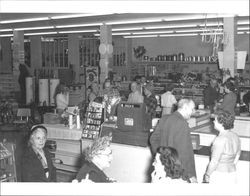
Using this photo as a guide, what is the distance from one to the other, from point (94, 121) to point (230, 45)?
5558 millimetres

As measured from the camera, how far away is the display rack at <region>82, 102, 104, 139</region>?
566cm

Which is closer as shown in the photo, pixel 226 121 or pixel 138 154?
pixel 226 121

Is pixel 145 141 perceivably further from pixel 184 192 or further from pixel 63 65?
pixel 63 65

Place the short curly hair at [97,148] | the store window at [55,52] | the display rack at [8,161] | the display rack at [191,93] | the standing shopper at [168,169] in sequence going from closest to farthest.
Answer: the standing shopper at [168,169] → the short curly hair at [97,148] → the display rack at [8,161] → the display rack at [191,93] → the store window at [55,52]

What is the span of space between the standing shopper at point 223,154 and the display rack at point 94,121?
6.73 ft

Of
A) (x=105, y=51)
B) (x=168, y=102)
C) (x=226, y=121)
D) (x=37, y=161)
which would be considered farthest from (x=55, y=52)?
(x=226, y=121)

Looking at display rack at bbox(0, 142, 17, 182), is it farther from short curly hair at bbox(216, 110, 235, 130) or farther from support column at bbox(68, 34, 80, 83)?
support column at bbox(68, 34, 80, 83)

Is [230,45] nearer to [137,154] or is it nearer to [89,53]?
[137,154]

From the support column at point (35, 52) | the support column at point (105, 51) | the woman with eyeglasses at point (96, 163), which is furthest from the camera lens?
the support column at point (35, 52)

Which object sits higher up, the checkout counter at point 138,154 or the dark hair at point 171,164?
the dark hair at point 171,164

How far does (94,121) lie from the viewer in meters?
5.71

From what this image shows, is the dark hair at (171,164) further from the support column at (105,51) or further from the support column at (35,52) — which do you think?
the support column at (35,52)

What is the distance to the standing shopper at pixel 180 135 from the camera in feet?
13.6

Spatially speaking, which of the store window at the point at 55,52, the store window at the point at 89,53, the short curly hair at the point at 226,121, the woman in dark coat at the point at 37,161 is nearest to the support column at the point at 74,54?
the store window at the point at 89,53
